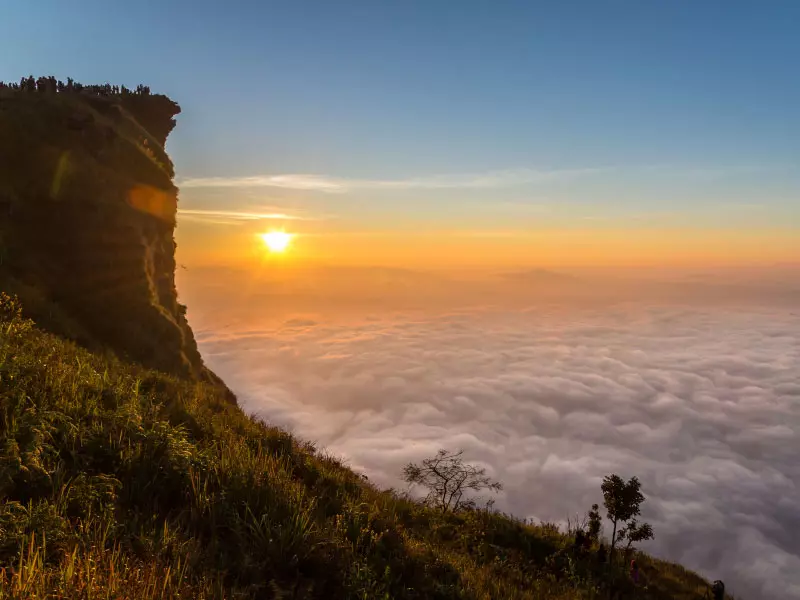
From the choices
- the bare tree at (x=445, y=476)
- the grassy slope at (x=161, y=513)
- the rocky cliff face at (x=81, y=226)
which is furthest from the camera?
the bare tree at (x=445, y=476)

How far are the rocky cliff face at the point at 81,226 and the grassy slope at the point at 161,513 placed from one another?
8436 mm

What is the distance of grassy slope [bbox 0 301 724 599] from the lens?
399 cm

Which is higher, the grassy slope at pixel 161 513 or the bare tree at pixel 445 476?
the grassy slope at pixel 161 513

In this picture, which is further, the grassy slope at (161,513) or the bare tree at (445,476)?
the bare tree at (445,476)

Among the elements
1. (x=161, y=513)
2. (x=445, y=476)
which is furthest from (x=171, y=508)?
(x=445, y=476)

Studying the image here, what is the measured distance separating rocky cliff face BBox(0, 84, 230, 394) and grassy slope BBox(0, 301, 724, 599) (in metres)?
8.44

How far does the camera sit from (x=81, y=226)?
19.9 m

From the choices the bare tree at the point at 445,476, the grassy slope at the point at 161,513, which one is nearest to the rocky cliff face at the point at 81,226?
the grassy slope at the point at 161,513

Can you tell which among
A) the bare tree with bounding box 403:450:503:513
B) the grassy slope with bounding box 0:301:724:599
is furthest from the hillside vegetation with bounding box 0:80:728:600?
the bare tree with bounding box 403:450:503:513

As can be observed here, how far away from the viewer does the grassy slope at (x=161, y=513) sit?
3992 mm

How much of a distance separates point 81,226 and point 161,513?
65.9 ft

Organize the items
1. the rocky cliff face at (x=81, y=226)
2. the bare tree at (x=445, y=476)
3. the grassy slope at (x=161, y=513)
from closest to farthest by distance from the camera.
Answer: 1. the grassy slope at (x=161, y=513)
2. the rocky cliff face at (x=81, y=226)
3. the bare tree at (x=445, y=476)

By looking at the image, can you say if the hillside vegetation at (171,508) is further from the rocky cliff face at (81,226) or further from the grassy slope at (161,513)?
the rocky cliff face at (81,226)

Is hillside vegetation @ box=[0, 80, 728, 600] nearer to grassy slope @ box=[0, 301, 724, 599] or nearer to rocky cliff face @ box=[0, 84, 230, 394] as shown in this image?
grassy slope @ box=[0, 301, 724, 599]
